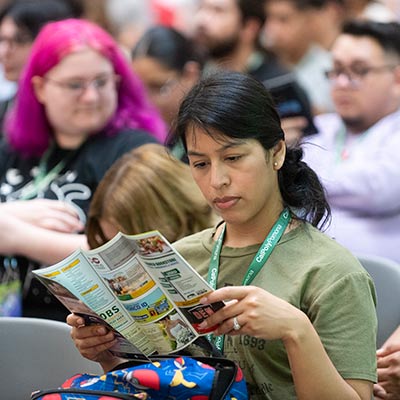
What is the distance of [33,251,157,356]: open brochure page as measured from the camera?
65.5 inches

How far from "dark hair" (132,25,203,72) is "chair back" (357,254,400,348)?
200 cm

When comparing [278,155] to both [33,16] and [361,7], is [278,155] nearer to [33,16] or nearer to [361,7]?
[33,16]

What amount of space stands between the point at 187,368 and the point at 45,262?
1247 mm

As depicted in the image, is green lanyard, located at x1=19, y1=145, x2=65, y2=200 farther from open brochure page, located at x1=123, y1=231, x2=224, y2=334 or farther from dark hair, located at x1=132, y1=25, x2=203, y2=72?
open brochure page, located at x1=123, y1=231, x2=224, y2=334

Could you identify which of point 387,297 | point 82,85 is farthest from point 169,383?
point 82,85

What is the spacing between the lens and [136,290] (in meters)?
1.67

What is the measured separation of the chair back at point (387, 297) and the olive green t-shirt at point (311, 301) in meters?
0.58

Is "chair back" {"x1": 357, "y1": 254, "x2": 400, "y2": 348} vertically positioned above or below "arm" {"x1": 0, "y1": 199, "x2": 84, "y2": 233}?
below

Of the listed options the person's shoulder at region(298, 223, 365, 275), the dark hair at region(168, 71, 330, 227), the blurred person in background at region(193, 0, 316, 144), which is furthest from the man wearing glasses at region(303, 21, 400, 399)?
the blurred person in background at region(193, 0, 316, 144)

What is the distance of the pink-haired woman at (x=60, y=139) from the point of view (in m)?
2.80

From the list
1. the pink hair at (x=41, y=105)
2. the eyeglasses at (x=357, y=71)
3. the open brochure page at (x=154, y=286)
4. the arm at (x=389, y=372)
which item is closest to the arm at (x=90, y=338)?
the open brochure page at (x=154, y=286)

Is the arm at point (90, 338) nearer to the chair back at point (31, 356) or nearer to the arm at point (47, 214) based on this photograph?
the chair back at point (31, 356)

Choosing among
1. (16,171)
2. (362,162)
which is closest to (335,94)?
(362,162)

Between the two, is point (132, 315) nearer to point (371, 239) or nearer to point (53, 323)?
point (53, 323)
